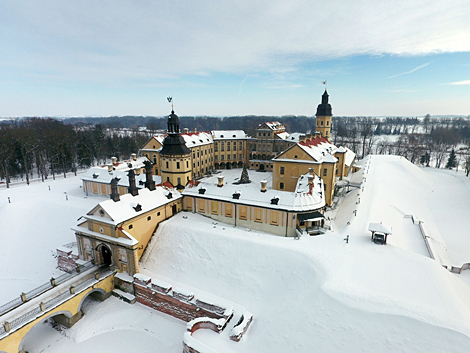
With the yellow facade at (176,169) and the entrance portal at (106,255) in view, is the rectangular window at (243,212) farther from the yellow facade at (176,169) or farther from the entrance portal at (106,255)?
the entrance portal at (106,255)

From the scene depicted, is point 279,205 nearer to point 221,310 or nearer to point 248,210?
point 248,210

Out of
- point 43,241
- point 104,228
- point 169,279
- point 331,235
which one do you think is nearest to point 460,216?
point 331,235

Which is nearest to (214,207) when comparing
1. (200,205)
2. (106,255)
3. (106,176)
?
(200,205)

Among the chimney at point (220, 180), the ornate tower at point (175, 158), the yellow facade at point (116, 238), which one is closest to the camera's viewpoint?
the yellow facade at point (116, 238)

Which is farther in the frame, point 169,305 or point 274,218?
point 274,218

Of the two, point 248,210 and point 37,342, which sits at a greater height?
point 248,210

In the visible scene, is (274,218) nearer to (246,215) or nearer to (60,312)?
(246,215)

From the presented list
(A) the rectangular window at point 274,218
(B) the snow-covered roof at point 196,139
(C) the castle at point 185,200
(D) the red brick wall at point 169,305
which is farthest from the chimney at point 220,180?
(B) the snow-covered roof at point 196,139
